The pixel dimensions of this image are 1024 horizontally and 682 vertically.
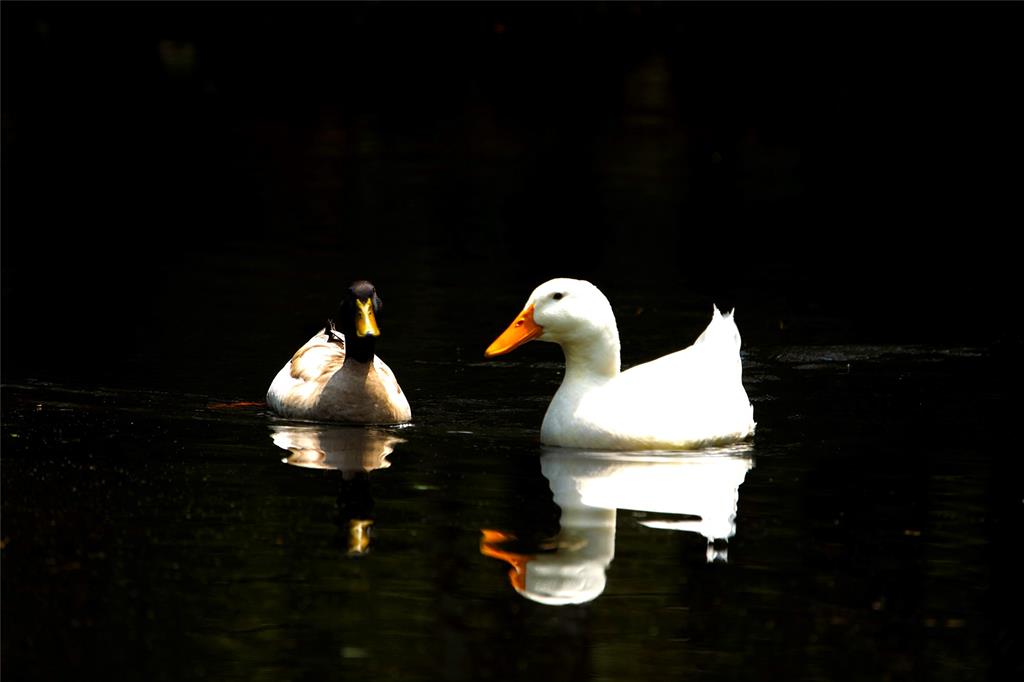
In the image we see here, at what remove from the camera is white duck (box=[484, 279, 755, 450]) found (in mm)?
11758

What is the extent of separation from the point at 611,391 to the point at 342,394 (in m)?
1.96

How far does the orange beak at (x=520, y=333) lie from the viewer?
12133 mm

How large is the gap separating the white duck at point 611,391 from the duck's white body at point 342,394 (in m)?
0.96

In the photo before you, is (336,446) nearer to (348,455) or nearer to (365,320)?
(348,455)

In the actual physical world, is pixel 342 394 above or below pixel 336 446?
above

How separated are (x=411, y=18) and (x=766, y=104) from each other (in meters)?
17.8

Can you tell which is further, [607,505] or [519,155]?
[519,155]

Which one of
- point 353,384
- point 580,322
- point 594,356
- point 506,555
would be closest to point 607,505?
point 506,555

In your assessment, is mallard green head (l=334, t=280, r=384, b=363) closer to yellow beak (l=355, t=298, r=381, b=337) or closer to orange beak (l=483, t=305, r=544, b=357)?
yellow beak (l=355, t=298, r=381, b=337)

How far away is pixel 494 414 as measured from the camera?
13.0 meters

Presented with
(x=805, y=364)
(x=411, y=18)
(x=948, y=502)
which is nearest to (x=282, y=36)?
(x=411, y=18)

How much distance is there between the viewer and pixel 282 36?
54188 millimetres

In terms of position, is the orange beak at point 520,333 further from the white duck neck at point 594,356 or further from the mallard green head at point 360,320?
the mallard green head at point 360,320

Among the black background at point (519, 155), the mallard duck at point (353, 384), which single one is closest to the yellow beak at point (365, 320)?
the mallard duck at point (353, 384)
